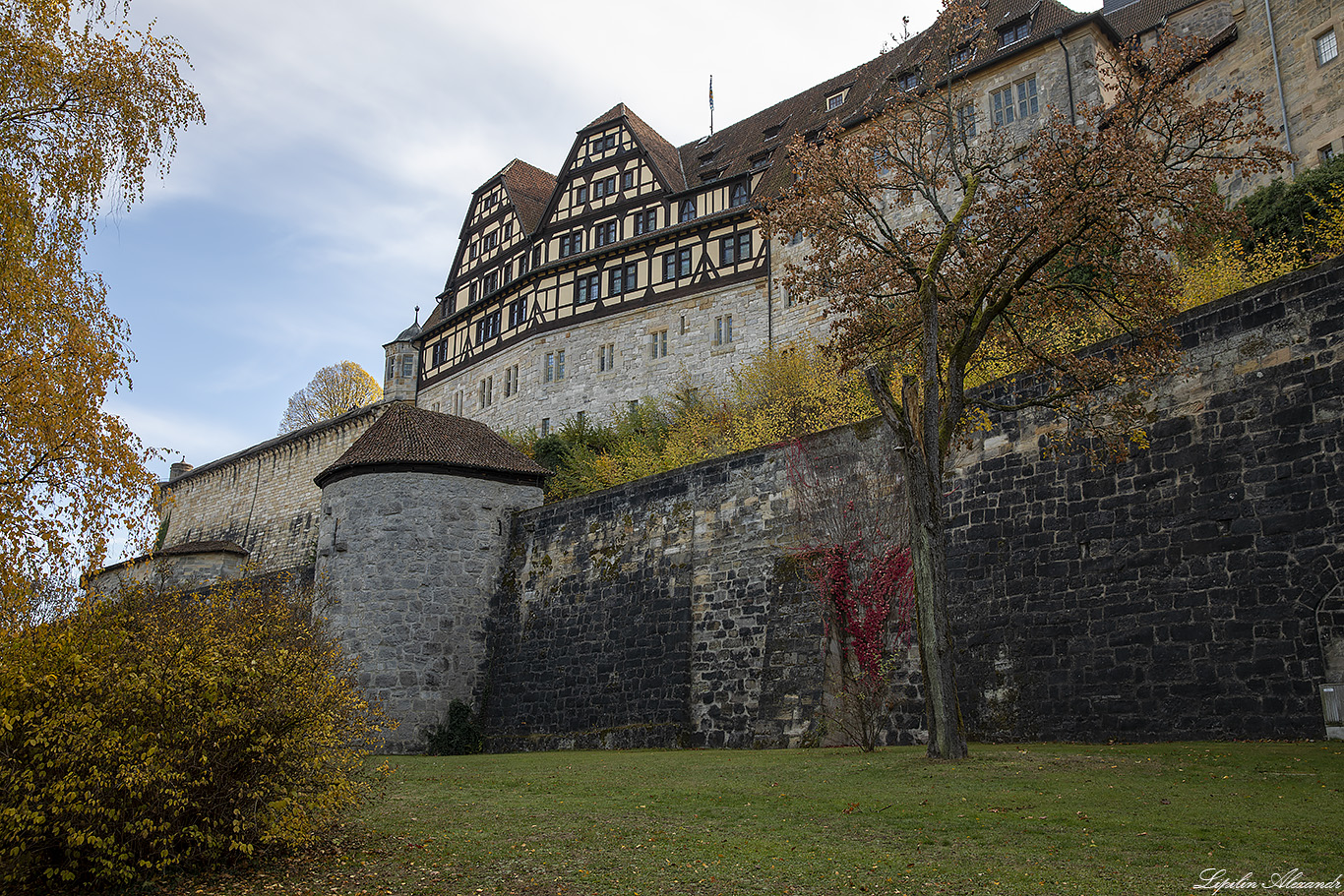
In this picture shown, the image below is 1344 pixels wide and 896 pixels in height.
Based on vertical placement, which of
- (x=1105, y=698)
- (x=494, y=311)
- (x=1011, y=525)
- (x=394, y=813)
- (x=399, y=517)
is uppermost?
(x=494, y=311)

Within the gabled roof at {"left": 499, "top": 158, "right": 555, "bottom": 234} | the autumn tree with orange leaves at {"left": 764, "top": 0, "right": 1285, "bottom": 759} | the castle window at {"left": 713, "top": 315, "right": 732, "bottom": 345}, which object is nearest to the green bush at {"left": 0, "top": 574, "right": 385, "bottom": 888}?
the autumn tree with orange leaves at {"left": 764, "top": 0, "right": 1285, "bottom": 759}

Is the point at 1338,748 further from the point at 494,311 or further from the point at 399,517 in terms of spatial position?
the point at 494,311

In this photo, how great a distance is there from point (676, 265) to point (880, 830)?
3652 centimetres

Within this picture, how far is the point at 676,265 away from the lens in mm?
41812

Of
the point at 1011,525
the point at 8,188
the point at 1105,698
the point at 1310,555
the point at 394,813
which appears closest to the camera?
the point at 8,188

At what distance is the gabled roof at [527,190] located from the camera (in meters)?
46.9

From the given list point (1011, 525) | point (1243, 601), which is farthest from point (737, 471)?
point (1243, 601)

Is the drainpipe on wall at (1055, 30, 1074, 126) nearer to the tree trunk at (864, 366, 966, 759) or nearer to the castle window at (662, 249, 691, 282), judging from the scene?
the castle window at (662, 249, 691, 282)

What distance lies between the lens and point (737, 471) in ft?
59.9

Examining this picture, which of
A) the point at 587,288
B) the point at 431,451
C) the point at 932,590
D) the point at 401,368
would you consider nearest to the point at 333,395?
the point at 401,368

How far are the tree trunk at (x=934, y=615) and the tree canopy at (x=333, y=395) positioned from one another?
55.3m

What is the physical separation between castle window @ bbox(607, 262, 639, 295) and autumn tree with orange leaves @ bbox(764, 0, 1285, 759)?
29320 mm

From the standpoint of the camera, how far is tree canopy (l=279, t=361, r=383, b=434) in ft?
204

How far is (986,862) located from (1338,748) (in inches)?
223
